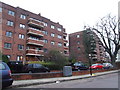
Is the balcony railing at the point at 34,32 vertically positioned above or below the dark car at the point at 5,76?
above

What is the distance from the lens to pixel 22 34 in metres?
30.9

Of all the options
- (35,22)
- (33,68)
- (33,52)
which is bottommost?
(33,68)

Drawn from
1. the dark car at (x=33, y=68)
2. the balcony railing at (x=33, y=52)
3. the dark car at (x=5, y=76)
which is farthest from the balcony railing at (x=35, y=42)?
the dark car at (x=5, y=76)

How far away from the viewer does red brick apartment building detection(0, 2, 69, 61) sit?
1083 inches

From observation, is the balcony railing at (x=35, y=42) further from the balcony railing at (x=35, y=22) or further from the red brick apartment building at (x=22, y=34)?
the balcony railing at (x=35, y=22)

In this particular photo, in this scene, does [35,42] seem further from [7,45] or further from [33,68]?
[33,68]

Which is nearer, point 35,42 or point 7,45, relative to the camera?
point 7,45

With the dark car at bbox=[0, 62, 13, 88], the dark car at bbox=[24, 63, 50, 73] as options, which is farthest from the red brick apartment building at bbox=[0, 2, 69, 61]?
the dark car at bbox=[0, 62, 13, 88]

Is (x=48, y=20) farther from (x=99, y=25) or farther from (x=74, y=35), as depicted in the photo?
(x=74, y=35)

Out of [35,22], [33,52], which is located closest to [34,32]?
[35,22]

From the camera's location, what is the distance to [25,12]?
1276 inches

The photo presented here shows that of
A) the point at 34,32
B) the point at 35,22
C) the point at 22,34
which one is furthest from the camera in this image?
the point at 35,22

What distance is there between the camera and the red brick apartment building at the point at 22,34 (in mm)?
27500

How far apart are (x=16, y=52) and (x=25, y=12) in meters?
10.9
